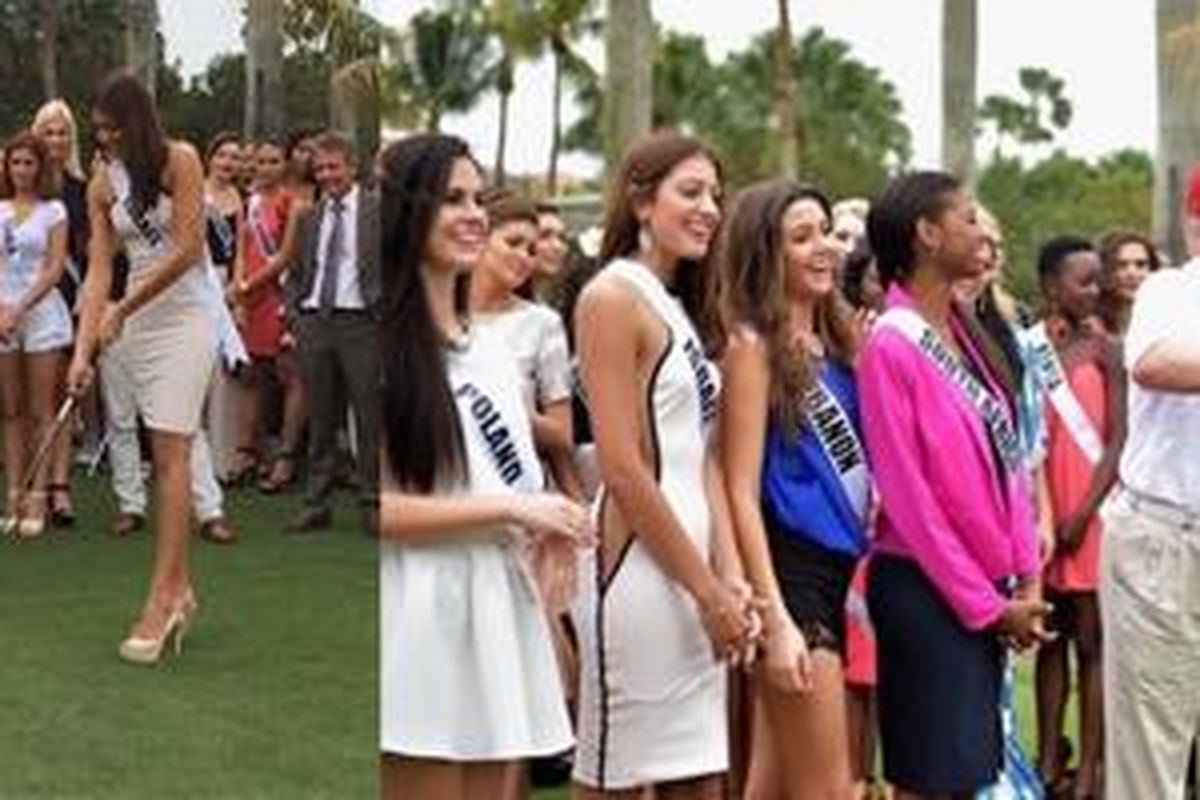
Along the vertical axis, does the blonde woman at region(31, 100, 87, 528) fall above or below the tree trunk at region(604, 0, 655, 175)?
below

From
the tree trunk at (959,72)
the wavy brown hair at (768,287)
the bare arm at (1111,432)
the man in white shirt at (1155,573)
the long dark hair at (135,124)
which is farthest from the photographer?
the tree trunk at (959,72)

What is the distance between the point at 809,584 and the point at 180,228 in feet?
5.24

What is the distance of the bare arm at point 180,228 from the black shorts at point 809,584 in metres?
1.49

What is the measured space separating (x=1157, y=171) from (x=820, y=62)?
48.2 m

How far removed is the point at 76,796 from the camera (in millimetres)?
2246

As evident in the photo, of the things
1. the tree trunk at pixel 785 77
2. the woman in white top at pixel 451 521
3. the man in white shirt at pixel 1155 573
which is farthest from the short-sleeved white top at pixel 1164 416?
the tree trunk at pixel 785 77

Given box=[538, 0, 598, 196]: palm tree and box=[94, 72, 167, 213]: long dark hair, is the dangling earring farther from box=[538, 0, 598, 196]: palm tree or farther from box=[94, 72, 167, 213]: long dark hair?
box=[538, 0, 598, 196]: palm tree

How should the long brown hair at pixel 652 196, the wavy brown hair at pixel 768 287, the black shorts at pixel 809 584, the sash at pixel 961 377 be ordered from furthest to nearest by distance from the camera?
1. the sash at pixel 961 377
2. the black shorts at pixel 809 584
3. the wavy brown hair at pixel 768 287
4. the long brown hair at pixel 652 196

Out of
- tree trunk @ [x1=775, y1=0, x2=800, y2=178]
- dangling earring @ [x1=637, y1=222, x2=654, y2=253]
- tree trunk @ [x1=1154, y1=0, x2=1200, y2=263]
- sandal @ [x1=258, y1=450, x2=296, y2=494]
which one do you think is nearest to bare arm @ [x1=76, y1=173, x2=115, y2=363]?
sandal @ [x1=258, y1=450, x2=296, y2=494]

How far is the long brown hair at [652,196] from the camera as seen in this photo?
3.20 m

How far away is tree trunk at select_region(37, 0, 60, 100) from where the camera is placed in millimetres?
2145

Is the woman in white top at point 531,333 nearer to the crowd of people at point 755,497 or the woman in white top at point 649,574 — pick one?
the crowd of people at point 755,497

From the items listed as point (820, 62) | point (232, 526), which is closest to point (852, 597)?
point (232, 526)

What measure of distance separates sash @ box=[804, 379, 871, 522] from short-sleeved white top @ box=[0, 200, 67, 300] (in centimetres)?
165
